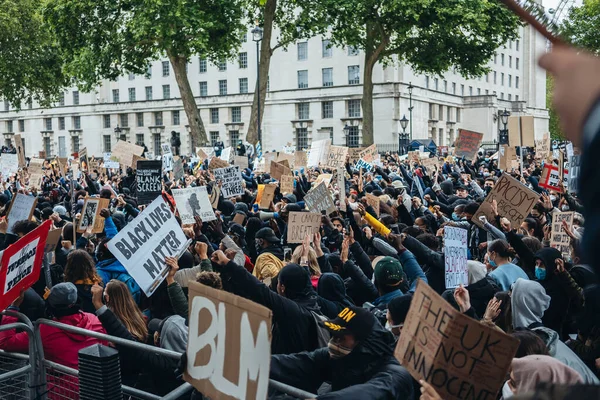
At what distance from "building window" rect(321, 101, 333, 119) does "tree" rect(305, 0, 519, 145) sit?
22532 mm

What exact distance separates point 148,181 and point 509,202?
5.75 m

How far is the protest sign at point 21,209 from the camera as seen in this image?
30.7ft

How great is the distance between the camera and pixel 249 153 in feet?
105

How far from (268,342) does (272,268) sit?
3347mm

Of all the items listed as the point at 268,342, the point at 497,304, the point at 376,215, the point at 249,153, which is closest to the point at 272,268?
the point at 497,304

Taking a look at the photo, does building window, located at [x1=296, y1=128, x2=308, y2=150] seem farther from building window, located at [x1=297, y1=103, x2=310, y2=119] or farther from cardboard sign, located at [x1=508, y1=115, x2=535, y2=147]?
cardboard sign, located at [x1=508, y1=115, x2=535, y2=147]

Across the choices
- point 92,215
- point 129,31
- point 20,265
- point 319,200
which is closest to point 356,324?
point 20,265

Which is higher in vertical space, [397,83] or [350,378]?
[397,83]

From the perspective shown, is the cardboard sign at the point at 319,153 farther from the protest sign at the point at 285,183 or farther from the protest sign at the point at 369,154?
the protest sign at the point at 285,183

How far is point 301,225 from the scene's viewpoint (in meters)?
7.75

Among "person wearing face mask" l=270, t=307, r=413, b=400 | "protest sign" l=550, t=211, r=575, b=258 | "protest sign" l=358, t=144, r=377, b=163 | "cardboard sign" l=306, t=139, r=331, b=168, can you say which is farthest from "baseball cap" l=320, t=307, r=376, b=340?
"protest sign" l=358, t=144, r=377, b=163

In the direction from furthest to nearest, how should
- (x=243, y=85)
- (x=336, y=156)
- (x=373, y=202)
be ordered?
1. (x=243, y=85)
2. (x=336, y=156)
3. (x=373, y=202)

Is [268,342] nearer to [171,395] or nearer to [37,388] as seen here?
[171,395]

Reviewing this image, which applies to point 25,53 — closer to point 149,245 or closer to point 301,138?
point 301,138
